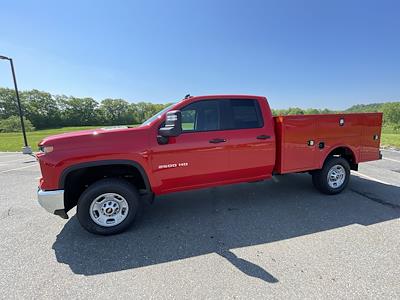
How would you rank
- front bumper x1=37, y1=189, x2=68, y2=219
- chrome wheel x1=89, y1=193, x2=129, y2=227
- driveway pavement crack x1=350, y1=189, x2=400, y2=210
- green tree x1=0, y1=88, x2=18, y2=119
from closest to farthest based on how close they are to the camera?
front bumper x1=37, y1=189, x2=68, y2=219 → chrome wheel x1=89, y1=193, x2=129, y2=227 → driveway pavement crack x1=350, y1=189, x2=400, y2=210 → green tree x1=0, y1=88, x2=18, y2=119

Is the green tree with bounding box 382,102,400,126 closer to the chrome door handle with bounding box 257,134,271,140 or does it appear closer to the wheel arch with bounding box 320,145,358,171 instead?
the wheel arch with bounding box 320,145,358,171

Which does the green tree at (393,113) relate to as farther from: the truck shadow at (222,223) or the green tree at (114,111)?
the green tree at (114,111)

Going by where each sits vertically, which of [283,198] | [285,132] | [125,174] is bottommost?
[283,198]

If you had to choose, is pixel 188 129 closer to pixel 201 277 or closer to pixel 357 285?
pixel 201 277

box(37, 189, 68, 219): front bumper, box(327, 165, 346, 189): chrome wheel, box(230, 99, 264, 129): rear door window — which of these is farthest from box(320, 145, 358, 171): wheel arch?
box(37, 189, 68, 219): front bumper

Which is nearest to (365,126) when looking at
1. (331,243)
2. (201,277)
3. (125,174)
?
(331,243)

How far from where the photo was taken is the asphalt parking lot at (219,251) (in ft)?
7.54

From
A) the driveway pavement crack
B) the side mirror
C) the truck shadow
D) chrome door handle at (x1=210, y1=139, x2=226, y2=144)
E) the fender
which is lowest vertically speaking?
the driveway pavement crack

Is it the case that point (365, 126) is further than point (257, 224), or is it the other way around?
point (365, 126)

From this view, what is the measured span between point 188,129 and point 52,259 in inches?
100

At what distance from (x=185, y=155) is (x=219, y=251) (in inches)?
57.9

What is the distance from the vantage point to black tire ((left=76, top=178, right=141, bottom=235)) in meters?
3.27

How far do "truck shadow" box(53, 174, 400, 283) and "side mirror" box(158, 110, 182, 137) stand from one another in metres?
1.50

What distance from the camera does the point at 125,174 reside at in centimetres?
372
